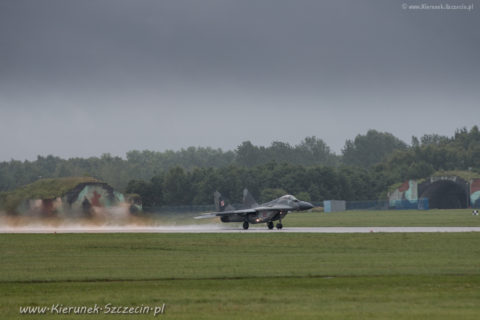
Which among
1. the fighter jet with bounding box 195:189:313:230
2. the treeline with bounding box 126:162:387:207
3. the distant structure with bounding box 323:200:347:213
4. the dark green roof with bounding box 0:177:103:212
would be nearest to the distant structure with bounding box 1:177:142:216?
the dark green roof with bounding box 0:177:103:212

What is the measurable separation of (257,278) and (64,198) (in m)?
43.7

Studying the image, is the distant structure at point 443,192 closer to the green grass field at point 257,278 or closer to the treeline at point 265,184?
the treeline at point 265,184

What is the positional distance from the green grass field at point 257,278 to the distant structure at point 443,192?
288 ft

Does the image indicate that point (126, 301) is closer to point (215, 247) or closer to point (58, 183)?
point (215, 247)

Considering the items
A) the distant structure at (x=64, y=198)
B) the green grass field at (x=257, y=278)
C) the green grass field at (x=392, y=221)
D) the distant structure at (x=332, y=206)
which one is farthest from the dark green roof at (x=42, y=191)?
the distant structure at (x=332, y=206)

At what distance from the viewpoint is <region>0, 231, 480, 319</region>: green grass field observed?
722 inches

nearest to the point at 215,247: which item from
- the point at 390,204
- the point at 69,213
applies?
the point at 69,213

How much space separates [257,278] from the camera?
79.3 ft

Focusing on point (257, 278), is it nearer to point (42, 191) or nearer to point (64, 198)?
point (64, 198)

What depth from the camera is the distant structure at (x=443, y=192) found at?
124200 mm

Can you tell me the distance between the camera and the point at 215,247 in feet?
123

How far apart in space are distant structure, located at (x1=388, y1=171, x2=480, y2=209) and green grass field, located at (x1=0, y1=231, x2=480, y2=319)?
87.7 metres

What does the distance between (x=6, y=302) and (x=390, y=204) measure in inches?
4592

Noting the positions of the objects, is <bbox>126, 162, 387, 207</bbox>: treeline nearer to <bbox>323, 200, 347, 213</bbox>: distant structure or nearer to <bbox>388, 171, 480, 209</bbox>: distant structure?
<bbox>323, 200, 347, 213</bbox>: distant structure
